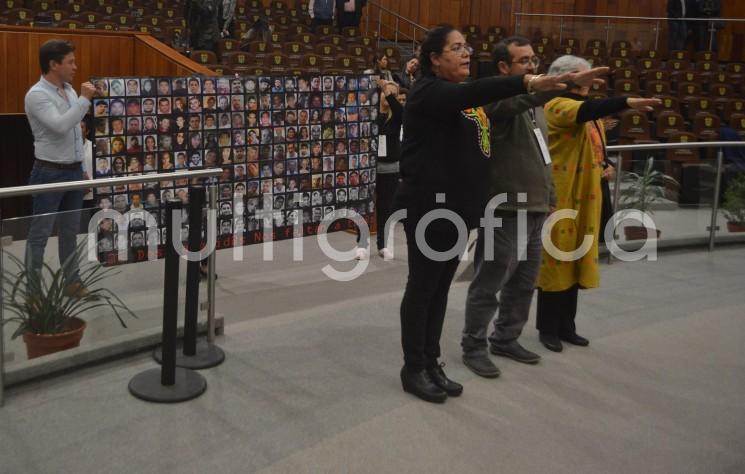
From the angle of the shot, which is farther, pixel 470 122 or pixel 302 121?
pixel 302 121

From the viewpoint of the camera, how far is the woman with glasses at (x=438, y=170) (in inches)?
113

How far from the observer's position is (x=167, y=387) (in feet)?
10.5

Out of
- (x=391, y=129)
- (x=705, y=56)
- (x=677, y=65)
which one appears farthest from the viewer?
(x=705, y=56)

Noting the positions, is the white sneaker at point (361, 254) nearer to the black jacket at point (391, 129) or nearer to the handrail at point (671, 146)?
the black jacket at point (391, 129)

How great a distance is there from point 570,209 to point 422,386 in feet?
3.58

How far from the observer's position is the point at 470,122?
2.96 meters

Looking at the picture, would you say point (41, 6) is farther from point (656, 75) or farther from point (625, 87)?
point (656, 75)

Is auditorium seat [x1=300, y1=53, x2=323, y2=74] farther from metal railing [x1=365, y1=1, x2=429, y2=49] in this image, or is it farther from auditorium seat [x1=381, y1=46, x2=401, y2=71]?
metal railing [x1=365, y1=1, x2=429, y2=49]

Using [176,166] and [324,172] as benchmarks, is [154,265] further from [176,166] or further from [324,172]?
[324,172]

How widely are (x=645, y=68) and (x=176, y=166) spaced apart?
9.09 meters

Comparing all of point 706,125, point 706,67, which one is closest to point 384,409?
point 706,125

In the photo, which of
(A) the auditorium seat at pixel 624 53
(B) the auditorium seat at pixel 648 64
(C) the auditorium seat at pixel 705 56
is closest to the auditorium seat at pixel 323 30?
(A) the auditorium seat at pixel 624 53

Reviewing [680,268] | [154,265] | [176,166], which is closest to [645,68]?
[680,268]

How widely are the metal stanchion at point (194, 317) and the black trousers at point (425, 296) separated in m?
0.83
